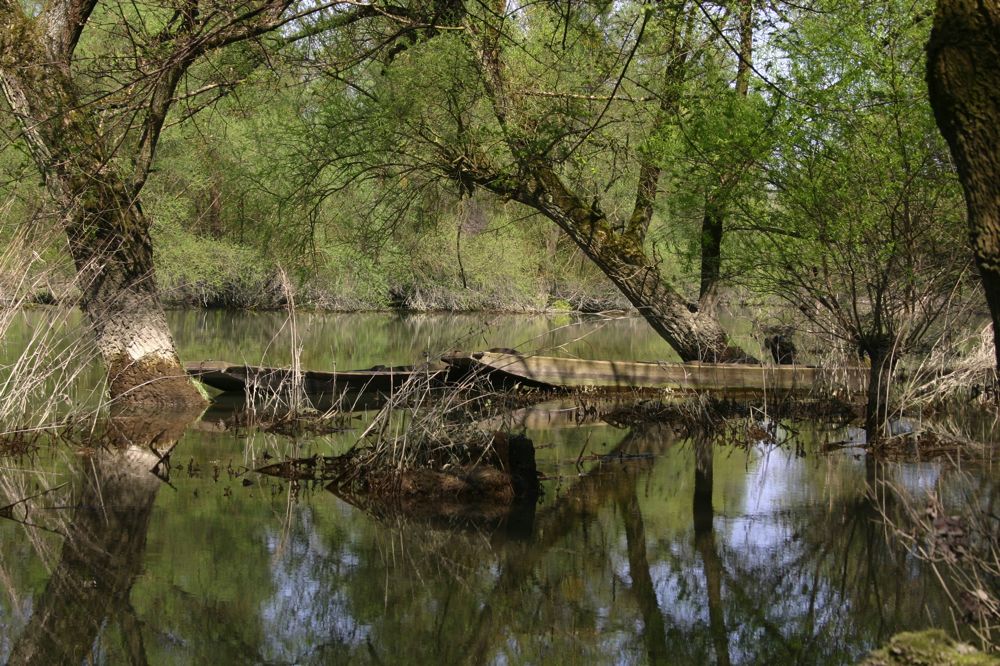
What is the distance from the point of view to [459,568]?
6.59 m

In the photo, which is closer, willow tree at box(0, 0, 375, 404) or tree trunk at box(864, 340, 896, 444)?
tree trunk at box(864, 340, 896, 444)

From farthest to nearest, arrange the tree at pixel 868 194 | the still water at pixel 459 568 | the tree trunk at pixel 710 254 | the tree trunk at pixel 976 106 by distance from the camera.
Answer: the tree trunk at pixel 710 254 < the tree at pixel 868 194 < the still water at pixel 459 568 < the tree trunk at pixel 976 106

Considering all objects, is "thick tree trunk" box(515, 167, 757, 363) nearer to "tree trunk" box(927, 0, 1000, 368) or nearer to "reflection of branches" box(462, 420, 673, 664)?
"reflection of branches" box(462, 420, 673, 664)

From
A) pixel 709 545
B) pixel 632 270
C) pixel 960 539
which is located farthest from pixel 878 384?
pixel 960 539

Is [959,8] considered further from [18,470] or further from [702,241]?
[702,241]

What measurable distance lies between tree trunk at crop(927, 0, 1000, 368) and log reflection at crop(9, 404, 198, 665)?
3.68 meters

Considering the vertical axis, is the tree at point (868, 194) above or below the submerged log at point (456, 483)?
above

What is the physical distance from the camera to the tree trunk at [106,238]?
11141 mm

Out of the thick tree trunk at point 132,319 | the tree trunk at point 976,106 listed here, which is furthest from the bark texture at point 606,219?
the tree trunk at point 976,106

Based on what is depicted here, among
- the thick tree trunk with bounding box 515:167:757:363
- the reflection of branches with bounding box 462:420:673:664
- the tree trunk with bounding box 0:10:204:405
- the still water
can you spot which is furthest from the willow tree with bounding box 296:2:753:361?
the still water

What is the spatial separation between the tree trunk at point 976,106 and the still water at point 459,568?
2.14 metres

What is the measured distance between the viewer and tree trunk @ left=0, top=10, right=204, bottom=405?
36.6 ft

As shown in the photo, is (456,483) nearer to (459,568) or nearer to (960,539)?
(459,568)

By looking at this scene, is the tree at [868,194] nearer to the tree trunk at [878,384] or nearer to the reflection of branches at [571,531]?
the tree trunk at [878,384]
